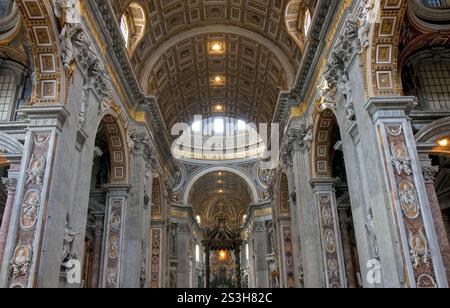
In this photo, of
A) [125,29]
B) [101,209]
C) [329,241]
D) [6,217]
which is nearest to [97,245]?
[101,209]

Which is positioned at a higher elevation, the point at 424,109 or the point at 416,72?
the point at 416,72

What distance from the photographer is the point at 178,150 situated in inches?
1362

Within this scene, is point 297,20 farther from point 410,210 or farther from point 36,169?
point 36,169

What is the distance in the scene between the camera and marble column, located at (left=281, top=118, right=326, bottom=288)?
13773 mm

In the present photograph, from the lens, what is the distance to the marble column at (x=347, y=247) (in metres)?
14.4

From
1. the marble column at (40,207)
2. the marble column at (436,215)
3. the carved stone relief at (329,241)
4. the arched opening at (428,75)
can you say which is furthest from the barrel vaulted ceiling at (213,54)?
Answer: the marble column at (436,215)

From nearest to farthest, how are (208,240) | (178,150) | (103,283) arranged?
(103,283) → (208,240) → (178,150)

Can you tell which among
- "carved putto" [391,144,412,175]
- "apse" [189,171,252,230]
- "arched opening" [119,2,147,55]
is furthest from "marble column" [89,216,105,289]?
"apse" [189,171,252,230]

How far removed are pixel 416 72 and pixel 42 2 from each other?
9.85 m

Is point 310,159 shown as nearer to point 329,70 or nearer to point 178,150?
point 329,70

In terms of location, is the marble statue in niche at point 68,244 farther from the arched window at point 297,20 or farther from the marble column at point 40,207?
the arched window at point 297,20
